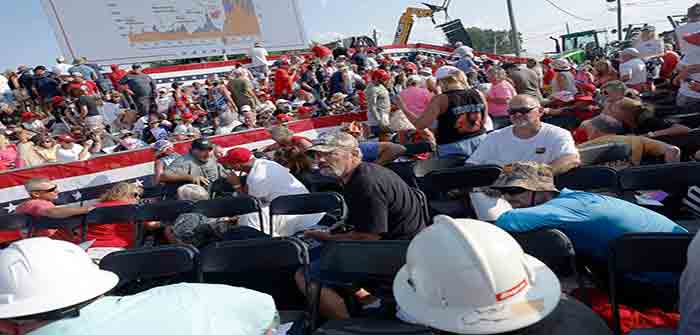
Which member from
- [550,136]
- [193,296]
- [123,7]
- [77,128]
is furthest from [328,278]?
[123,7]

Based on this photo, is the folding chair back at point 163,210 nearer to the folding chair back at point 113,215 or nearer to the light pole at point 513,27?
the folding chair back at point 113,215

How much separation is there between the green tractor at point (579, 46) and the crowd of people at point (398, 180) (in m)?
11.6

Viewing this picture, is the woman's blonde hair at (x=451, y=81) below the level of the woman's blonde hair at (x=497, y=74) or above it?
above

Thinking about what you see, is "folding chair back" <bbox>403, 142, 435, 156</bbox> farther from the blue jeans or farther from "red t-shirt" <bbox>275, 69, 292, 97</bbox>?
"red t-shirt" <bbox>275, 69, 292, 97</bbox>

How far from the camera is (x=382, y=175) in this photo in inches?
119

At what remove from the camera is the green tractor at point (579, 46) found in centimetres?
2131

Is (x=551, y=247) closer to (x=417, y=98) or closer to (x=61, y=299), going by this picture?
(x=61, y=299)

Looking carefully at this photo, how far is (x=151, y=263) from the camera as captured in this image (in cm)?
304

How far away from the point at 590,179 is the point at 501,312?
9.02ft

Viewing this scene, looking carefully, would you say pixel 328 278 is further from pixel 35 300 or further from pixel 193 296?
pixel 35 300

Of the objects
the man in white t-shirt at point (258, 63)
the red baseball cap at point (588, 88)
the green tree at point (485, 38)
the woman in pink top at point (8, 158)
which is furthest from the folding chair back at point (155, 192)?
the green tree at point (485, 38)

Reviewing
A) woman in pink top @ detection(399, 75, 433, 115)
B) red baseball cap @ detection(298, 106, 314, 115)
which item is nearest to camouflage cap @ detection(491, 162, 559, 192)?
woman in pink top @ detection(399, 75, 433, 115)

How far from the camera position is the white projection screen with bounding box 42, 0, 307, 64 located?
1547 cm

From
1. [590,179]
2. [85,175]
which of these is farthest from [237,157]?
[590,179]
